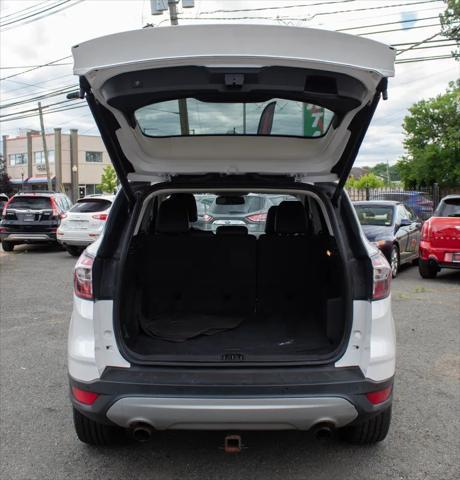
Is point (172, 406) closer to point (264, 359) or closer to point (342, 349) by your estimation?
point (264, 359)

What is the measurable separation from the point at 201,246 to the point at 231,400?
1604mm

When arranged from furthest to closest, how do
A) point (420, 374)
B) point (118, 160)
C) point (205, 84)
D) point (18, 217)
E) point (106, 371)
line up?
point (18, 217) → point (420, 374) → point (118, 160) → point (106, 371) → point (205, 84)

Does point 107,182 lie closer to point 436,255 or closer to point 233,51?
point 436,255

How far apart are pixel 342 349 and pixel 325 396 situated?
1.07 ft

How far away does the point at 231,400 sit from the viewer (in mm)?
2541

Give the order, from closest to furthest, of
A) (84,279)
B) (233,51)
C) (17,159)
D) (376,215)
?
(233,51)
(84,279)
(376,215)
(17,159)

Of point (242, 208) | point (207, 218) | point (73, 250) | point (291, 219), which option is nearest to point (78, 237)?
point (73, 250)

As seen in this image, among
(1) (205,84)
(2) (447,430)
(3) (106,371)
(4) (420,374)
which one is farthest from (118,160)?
(4) (420,374)

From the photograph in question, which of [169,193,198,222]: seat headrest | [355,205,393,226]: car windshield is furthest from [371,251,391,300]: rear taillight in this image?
[355,205,393,226]: car windshield

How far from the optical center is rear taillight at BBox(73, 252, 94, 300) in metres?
2.85

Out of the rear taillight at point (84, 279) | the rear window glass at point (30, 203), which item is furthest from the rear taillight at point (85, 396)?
the rear window glass at point (30, 203)

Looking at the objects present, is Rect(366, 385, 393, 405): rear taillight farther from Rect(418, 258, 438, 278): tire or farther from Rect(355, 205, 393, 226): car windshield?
Rect(355, 205, 393, 226): car windshield

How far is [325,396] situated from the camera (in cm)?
255

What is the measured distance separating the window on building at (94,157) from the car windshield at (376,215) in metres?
59.2
